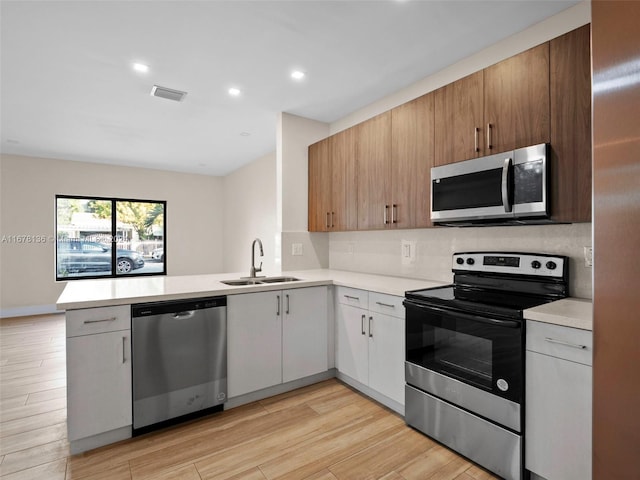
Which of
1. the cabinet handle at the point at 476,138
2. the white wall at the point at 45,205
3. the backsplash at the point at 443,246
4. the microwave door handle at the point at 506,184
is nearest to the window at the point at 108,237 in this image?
the white wall at the point at 45,205

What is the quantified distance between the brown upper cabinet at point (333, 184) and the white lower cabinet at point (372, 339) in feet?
2.65

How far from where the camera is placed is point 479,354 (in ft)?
5.96

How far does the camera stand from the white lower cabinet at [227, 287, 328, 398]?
2.47 meters

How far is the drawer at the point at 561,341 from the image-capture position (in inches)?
55.5

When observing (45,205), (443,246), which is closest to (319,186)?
(443,246)

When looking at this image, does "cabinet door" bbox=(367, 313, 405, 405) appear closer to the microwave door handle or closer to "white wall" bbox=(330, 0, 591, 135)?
the microwave door handle

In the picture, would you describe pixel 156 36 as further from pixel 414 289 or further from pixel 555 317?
pixel 555 317

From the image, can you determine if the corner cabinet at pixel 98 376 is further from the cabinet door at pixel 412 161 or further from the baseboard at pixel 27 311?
the baseboard at pixel 27 311

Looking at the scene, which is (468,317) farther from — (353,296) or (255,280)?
(255,280)

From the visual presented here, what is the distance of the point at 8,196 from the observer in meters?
5.38

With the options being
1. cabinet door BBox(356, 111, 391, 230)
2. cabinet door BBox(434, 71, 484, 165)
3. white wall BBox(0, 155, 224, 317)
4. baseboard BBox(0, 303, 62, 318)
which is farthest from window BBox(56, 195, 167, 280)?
cabinet door BBox(434, 71, 484, 165)

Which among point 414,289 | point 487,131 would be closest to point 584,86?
point 487,131

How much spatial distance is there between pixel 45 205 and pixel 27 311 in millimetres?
1787

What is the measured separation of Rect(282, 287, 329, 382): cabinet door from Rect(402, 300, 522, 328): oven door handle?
2.96ft
